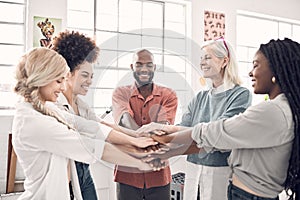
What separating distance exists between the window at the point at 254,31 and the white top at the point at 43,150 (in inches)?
107

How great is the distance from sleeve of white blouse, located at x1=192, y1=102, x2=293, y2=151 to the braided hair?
0.05m

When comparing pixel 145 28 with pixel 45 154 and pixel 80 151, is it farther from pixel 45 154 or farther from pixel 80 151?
pixel 45 154

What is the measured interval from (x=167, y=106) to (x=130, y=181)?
429 millimetres

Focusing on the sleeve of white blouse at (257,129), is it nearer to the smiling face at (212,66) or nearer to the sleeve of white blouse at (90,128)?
the smiling face at (212,66)

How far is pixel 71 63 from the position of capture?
1.24 m

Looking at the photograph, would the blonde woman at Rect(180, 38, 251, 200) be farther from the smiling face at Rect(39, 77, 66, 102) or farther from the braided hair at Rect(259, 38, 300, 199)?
the smiling face at Rect(39, 77, 66, 102)

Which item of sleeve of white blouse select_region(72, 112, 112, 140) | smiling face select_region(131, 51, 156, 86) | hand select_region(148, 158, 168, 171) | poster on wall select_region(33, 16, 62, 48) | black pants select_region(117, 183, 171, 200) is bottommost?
black pants select_region(117, 183, 171, 200)

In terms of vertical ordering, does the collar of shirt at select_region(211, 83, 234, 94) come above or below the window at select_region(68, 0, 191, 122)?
below

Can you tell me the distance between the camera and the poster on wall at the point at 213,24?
330 cm

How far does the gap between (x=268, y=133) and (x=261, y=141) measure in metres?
0.04

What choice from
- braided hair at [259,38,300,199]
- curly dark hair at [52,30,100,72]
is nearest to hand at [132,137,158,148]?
curly dark hair at [52,30,100,72]

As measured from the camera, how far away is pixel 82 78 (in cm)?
105

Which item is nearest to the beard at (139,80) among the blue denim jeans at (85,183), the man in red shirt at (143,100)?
the man in red shirt at (143,100)

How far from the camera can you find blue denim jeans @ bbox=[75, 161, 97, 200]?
4.66ft
